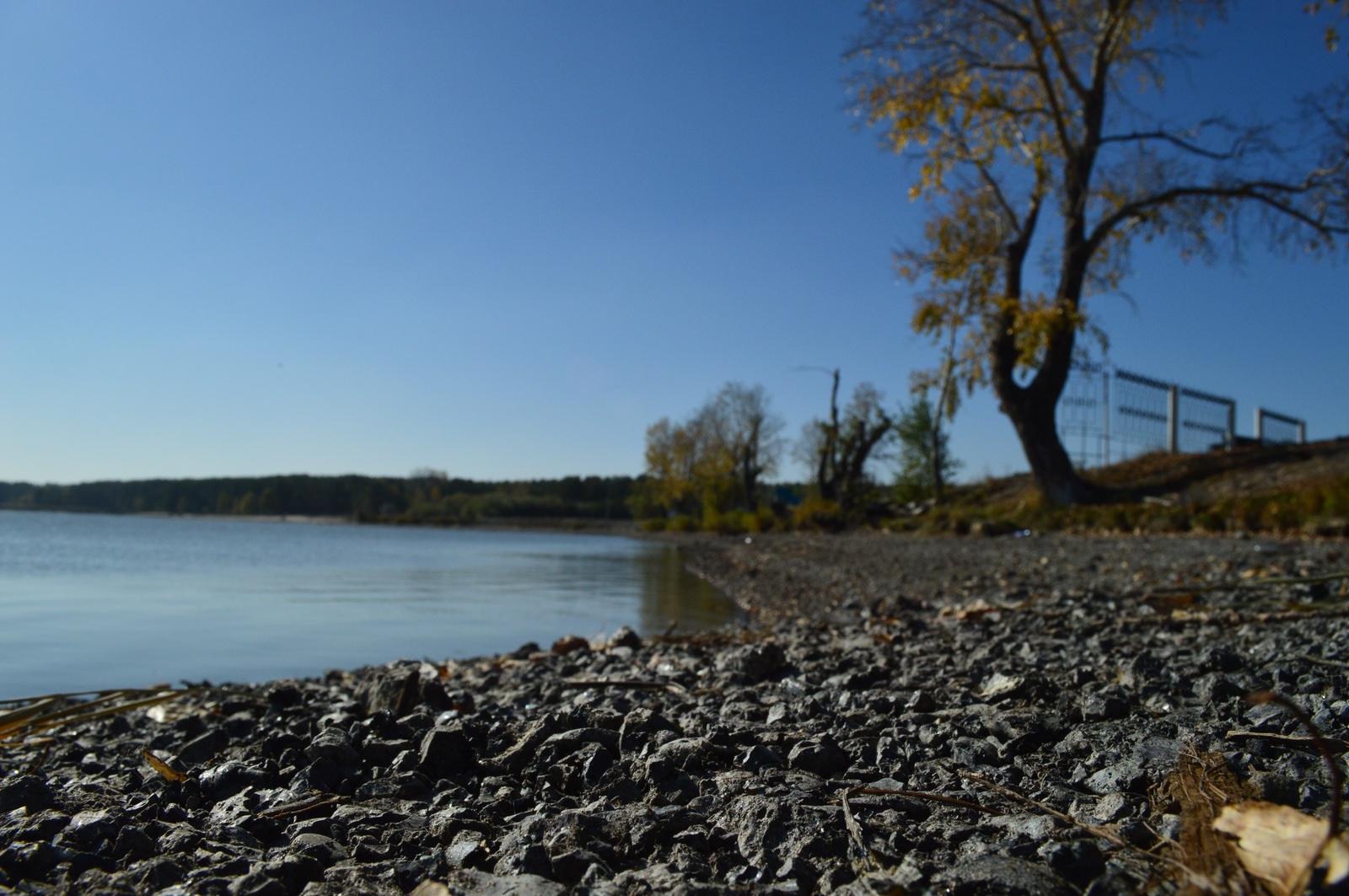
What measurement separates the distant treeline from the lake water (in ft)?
147

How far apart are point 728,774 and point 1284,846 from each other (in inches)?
36.4

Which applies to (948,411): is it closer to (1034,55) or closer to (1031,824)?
(1034,55)

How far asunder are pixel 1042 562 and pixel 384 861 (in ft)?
22.8

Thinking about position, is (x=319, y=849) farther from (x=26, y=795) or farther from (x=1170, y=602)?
(x=1170, y=602)

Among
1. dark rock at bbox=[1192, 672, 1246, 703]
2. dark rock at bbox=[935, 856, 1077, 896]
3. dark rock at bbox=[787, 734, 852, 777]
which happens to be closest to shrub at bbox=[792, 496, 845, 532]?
dark rock at bbox=[1192, 672, 1246, 703]

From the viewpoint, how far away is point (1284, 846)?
3.05 feet

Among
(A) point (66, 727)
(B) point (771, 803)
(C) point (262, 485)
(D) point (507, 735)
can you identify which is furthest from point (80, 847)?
(C) point (262, 485)

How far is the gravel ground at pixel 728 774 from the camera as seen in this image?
3.92 feet

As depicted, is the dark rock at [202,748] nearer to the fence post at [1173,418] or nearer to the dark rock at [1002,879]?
the dark rock at [1002,879]

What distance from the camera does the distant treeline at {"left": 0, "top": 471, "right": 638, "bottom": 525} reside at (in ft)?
188

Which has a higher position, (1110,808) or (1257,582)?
(1257,582)

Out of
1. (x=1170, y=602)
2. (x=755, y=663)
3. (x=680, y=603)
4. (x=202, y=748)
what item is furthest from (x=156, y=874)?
(x=680, y=603)

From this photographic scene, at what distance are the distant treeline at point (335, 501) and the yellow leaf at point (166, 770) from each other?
55.8 meters

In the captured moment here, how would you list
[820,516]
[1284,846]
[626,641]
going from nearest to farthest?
[1284,846]
[626,641]
[820,516]
